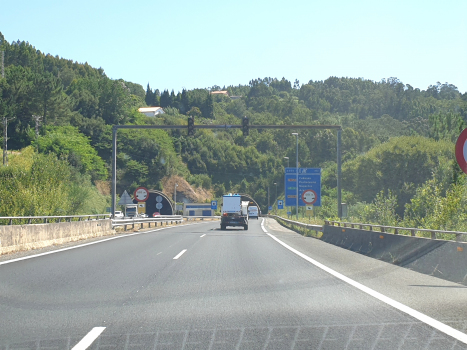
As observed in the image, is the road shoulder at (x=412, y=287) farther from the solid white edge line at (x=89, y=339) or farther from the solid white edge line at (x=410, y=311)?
the solid white edge line at (x=89, y=339)

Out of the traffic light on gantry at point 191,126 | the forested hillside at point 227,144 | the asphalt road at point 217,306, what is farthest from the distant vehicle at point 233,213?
the asphalt road at point 217,306

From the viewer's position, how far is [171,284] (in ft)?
32.9

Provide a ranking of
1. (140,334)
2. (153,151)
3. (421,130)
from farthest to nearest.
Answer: (421,130)
(153,151)
(140,334)

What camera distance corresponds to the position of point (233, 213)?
41.3 meters

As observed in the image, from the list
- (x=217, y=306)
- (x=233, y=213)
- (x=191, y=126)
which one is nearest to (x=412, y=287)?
(x=217, y=306)

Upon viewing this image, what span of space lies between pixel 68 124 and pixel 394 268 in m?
91.9

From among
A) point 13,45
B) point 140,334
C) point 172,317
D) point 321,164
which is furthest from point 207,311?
point 13,45

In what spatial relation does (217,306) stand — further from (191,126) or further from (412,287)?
(191,126)

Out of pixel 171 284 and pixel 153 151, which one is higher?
pixel 153 151

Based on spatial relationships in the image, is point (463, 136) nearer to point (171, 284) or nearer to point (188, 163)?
point (171, 284)

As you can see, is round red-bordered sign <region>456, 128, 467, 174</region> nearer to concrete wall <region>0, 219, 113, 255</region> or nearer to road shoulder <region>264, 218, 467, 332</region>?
road shoulder <region>264, 218, 467, 332</region>

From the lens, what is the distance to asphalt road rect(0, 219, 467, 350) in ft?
19.5

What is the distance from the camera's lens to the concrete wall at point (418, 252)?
35.1 feet

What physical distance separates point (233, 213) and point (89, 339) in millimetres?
35464
